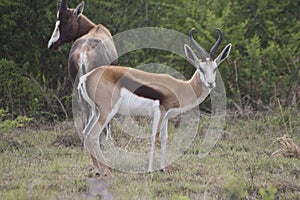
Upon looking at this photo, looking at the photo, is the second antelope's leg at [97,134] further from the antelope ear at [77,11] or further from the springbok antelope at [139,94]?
the antelope ear at [77,11]

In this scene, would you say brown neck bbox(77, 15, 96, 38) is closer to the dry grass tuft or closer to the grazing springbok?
the grazing springbok

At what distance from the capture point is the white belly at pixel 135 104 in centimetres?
625

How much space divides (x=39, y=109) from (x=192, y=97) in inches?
148

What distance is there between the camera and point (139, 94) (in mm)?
6301

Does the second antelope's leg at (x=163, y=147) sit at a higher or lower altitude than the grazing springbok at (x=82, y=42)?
lower

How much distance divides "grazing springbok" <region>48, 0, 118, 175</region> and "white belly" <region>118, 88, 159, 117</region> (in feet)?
3.18

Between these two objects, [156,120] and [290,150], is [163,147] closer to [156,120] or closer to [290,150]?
[156,120]

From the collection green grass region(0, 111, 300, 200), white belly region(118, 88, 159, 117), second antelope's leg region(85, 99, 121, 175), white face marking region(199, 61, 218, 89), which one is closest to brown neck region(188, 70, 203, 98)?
white face marking region(199, 61, 218, 89)

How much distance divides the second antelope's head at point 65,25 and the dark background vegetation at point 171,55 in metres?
1.33

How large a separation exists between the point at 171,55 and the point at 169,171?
426 cm

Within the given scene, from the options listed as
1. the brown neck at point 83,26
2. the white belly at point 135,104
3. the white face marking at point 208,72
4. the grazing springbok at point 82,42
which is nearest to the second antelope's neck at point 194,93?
the white face marking at point 208,72

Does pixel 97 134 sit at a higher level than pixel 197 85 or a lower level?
lower

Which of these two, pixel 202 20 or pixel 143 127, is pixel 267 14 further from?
pixel 143 127

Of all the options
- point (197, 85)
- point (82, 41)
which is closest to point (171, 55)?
point (82, 41)
